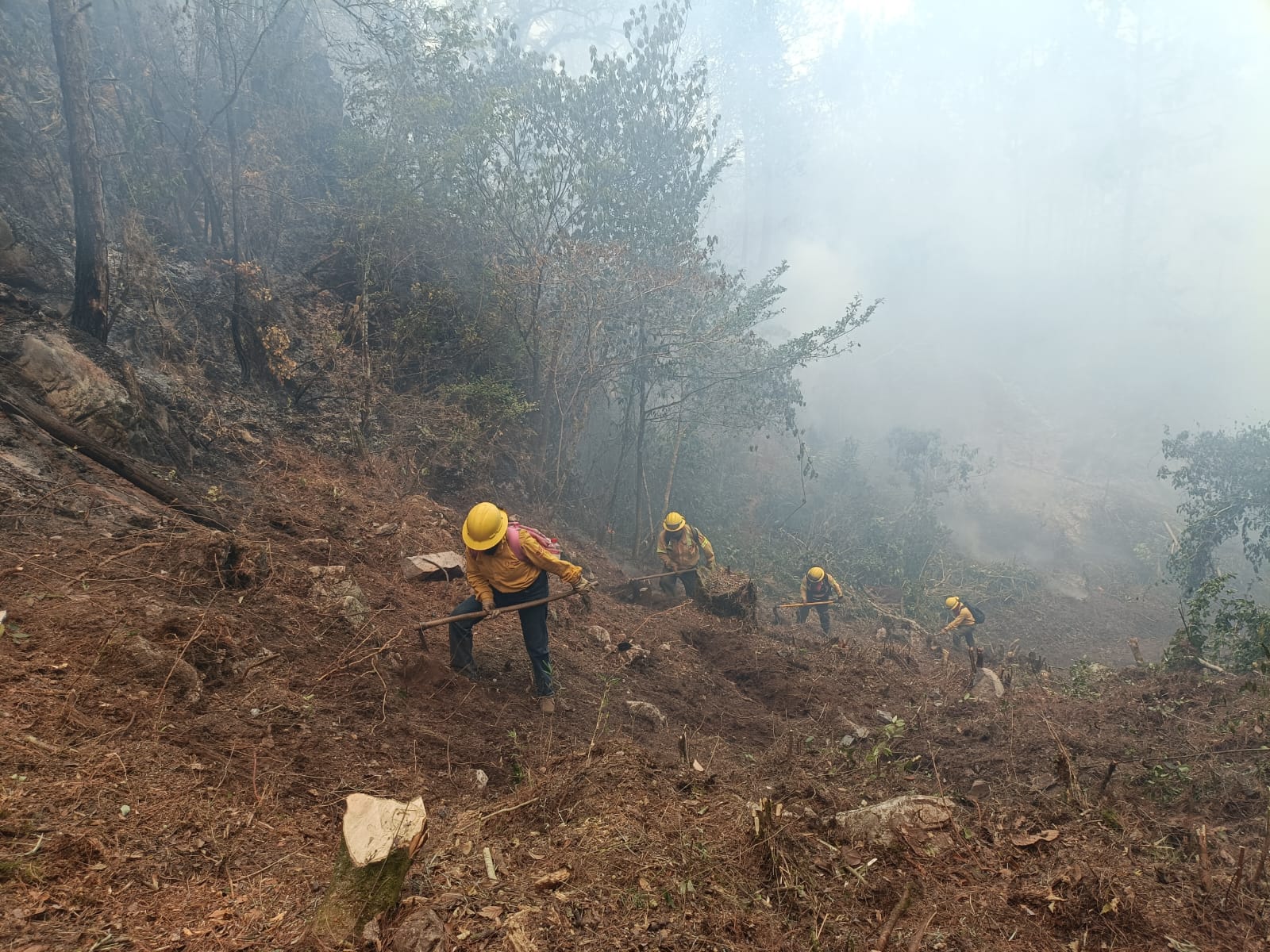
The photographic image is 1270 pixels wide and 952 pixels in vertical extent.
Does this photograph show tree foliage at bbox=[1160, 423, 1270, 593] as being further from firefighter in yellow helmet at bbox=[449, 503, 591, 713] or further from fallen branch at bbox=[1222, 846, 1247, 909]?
firefighter in yellow helmet at bbox=[449, 503, 591, 713]

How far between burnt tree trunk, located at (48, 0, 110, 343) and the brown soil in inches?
89.9

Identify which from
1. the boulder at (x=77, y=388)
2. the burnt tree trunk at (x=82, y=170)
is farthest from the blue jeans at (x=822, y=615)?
the burnt tree trunk at (x=82, y=170)

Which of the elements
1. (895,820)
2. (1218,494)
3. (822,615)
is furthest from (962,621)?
(895,820)

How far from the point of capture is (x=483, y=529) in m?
5.17

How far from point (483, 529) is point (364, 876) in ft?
10.2

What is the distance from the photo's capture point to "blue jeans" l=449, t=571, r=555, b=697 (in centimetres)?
532

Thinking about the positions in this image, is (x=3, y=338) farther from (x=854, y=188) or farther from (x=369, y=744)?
(x=854, y=188)

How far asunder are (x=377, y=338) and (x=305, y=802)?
30.0 feet

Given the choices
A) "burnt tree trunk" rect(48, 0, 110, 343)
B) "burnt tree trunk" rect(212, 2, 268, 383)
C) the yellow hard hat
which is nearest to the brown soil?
the yellow hard hat

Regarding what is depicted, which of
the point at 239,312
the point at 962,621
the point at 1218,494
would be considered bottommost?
the point at 962,621

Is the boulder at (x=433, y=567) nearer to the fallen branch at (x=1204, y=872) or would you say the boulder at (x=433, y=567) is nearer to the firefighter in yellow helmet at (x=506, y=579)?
the firefighter in yellow helmet at (x=506, y=579)

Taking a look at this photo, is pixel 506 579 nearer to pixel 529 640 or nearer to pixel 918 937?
pixel 529 640

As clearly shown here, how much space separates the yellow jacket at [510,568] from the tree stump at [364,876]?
2.97m

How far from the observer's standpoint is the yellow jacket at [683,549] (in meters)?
10.5
